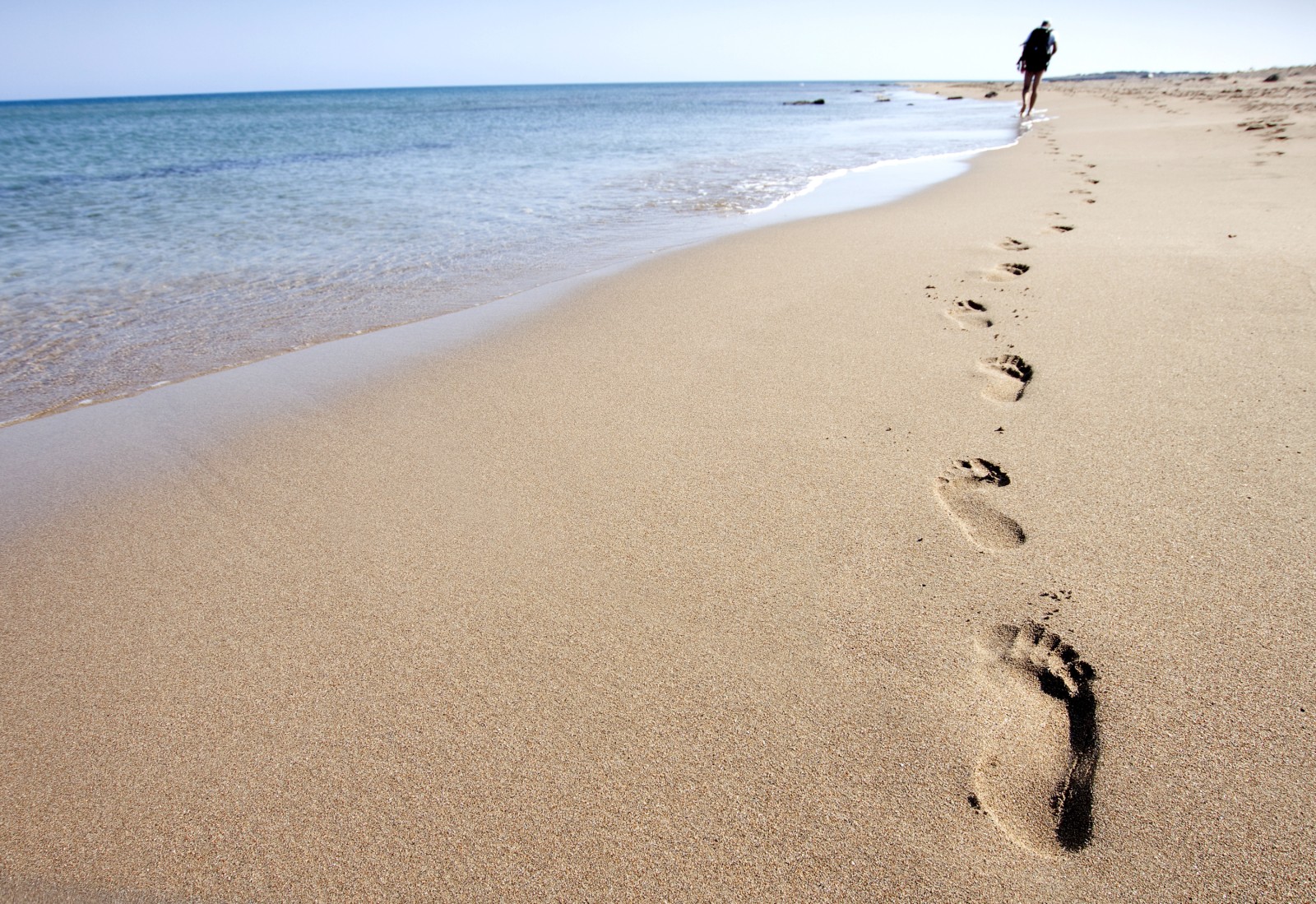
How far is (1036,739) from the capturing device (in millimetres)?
1234

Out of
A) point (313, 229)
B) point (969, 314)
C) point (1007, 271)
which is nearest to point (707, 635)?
point (969, 314)

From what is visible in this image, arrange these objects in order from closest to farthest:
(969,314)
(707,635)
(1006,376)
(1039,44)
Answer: (707,635) < (1006,376) < (969,314) < (1039,44)

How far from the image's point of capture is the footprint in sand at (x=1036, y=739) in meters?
1.10

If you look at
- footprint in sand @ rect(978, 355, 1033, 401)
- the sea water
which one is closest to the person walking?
the sea water

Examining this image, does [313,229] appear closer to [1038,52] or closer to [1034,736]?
[1034,736]

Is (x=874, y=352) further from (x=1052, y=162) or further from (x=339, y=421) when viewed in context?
(x=1052, y=162)

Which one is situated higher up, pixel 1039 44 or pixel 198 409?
pixel 1039 44

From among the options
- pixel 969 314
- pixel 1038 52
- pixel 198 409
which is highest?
pixel 1038 52

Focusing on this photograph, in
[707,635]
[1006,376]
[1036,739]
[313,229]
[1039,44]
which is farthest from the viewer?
[1039,44]

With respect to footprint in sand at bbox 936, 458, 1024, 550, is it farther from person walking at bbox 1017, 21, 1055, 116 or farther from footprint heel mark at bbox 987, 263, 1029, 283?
person walking at bbox 1017, 21, 1055, 116

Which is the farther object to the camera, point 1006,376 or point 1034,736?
point 1006,376

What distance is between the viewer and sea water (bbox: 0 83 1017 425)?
363 centimetres

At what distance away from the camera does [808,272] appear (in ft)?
13.2

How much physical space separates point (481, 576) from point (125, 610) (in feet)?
2.76
